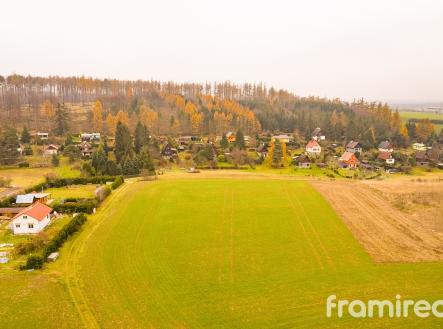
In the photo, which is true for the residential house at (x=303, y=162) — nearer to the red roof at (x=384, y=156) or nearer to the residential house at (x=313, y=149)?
the residential house at (x=313, y=149)

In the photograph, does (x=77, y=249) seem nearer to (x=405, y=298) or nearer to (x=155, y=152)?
(x=405, y=298)

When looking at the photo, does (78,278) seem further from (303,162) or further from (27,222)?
(303,162)

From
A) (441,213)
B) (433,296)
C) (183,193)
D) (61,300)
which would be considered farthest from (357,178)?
(61,300)

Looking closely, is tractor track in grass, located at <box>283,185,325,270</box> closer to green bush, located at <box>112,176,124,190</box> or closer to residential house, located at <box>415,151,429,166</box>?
green bush, located at <box>112,176,124,190</box>

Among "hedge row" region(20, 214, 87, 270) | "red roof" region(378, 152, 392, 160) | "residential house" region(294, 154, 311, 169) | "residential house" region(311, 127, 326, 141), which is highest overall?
"residential house" region(311, 127, 326, 141)

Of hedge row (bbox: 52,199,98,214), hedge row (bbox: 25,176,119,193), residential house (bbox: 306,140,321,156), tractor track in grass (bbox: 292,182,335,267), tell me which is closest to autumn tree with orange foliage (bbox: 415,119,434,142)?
residential house (bbox: 306,140,321,156)

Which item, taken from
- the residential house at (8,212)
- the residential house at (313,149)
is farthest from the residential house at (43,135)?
the residential house at (313,149)
